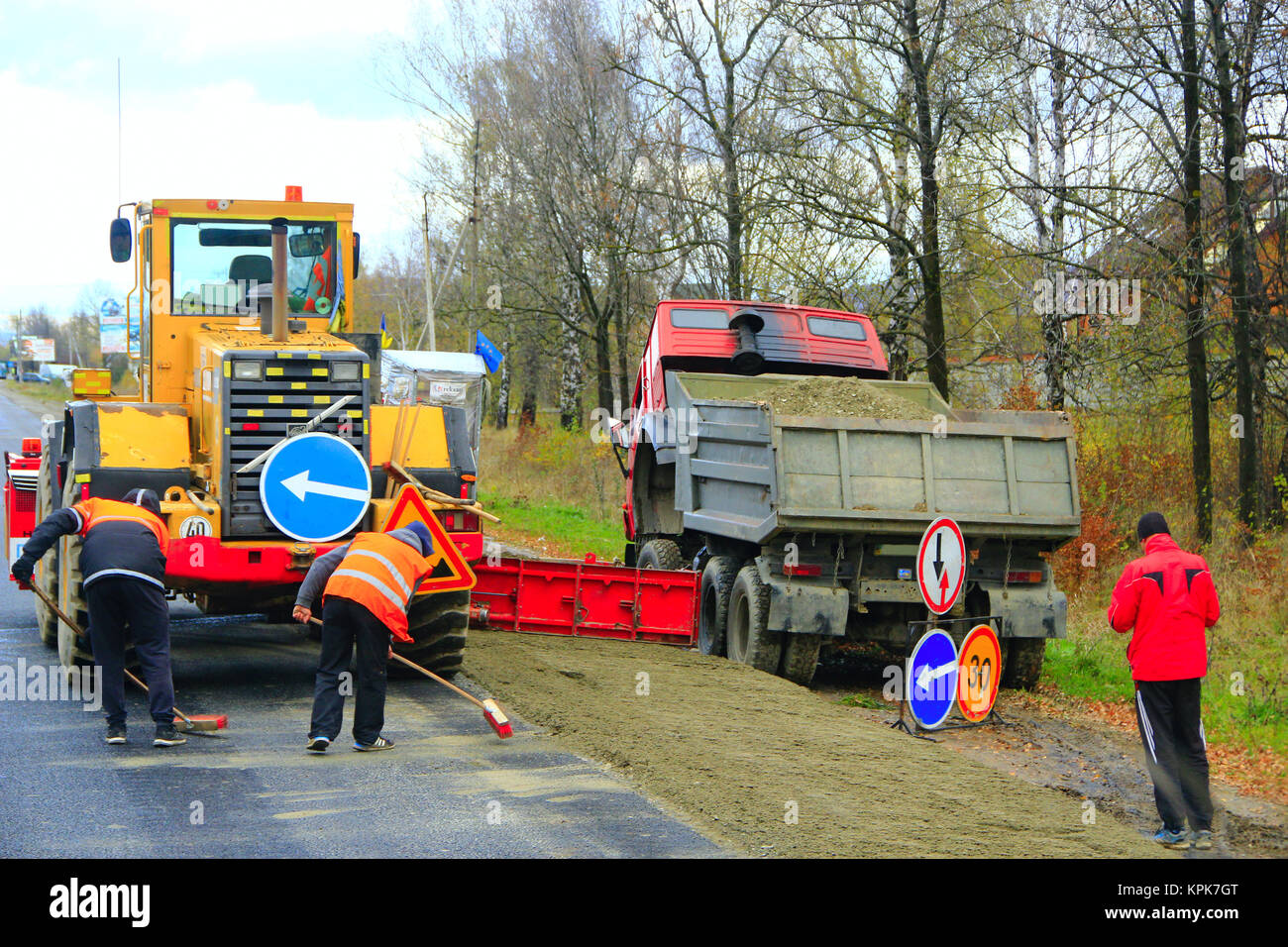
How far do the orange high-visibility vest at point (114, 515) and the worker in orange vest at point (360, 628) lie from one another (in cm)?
109

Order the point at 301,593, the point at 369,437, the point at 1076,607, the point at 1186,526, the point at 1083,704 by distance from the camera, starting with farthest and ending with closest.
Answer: the point at 1186,526 < the point at 1076,607 < the point at 1083,704 < the point at 369,437 < the point at 301,593

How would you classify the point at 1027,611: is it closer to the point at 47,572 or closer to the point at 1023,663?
the point at 1023,663

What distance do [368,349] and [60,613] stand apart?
9.54 ft

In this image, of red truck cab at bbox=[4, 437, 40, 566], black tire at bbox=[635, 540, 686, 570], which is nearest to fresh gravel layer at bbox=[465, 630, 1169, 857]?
black tire at bbox=[635, 540, 686, 570]

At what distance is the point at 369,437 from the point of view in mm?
9297

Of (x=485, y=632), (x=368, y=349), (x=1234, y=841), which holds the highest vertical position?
(x=368, y=349)

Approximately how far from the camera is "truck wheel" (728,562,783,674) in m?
10.3

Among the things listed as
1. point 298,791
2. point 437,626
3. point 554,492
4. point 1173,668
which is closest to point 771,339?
point 437,626

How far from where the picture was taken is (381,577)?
7.66 metres

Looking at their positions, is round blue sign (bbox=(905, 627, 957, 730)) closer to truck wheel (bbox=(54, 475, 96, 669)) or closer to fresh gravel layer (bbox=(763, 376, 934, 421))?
fresh gravel layer (bbox=(763, 376, 934, 421))

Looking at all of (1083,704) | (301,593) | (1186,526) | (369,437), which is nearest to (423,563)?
(301,593)

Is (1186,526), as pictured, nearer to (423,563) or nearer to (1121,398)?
(1121,398)

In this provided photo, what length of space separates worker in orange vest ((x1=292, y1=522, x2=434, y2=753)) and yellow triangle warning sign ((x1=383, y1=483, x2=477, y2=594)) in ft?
2.22

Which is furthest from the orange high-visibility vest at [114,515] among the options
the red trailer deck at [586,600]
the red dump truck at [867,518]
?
the red dump truck at [867,518]
